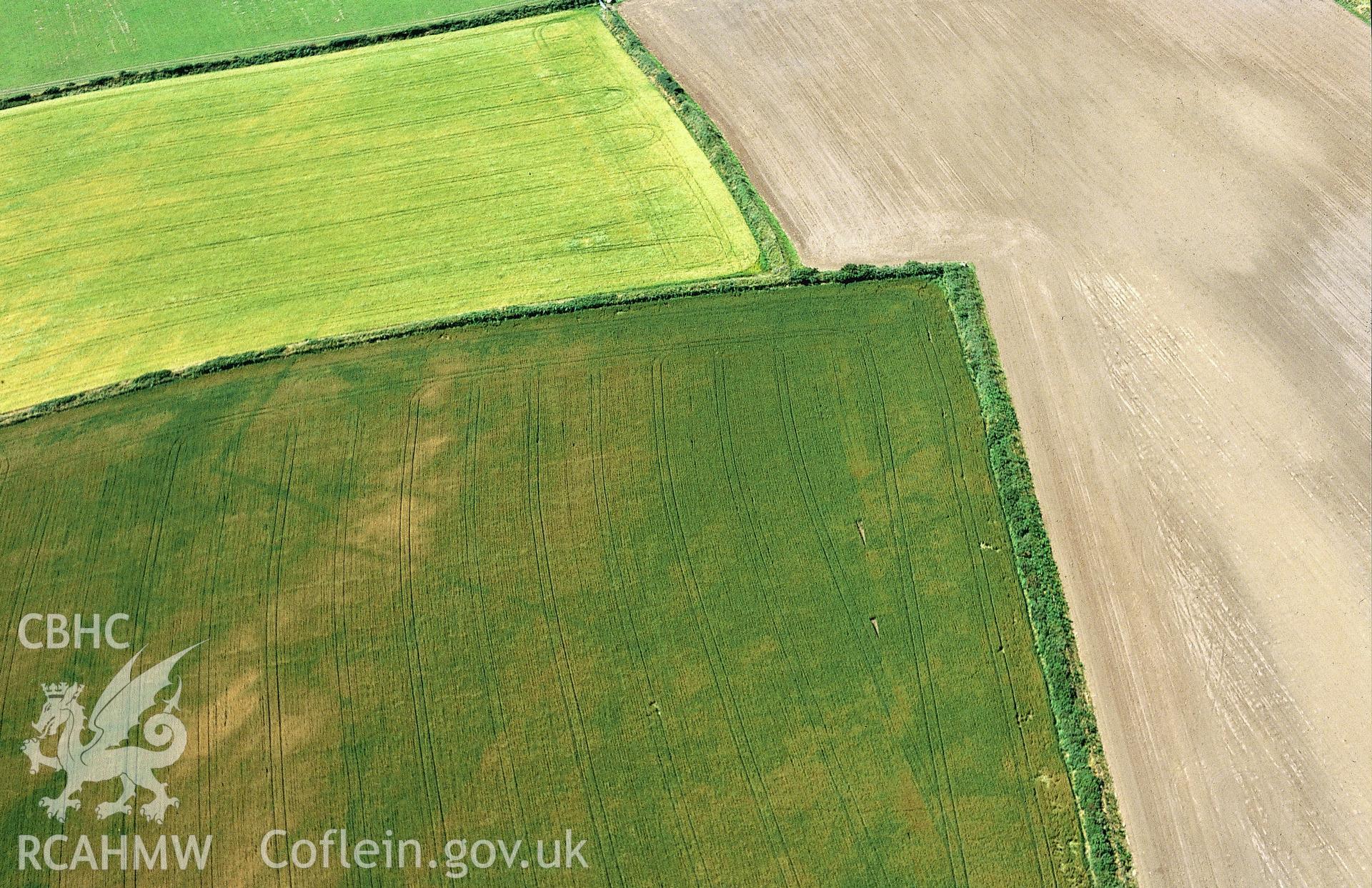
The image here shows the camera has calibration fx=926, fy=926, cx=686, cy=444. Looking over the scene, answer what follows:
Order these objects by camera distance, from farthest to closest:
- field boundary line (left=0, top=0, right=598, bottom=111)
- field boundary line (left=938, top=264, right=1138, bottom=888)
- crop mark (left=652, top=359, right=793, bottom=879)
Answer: field boundary line (left=0, top=0, right=598, bottom=111)
crop mark (left=652, top=359, right=793, bottom=879)
field boundary line (left=938, top=264, right=1138, bottom=888)

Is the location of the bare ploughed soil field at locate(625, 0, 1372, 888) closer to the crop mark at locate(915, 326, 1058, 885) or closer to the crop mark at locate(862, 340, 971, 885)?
the crop mark at locate(915, 326, 1058, 885)

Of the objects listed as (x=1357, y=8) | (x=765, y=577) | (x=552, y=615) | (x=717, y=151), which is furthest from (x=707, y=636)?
(x=1357, y=8)

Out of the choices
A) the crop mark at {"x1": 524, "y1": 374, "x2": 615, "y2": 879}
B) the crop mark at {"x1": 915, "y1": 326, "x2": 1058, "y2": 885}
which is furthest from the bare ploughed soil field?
the crop mark at {"x1": 524, "y1": 374, "x2": 615, "y2": 879}

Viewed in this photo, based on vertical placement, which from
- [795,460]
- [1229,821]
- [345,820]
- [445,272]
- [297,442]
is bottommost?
[1229,821]

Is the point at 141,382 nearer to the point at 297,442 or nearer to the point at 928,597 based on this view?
the point at 297,442

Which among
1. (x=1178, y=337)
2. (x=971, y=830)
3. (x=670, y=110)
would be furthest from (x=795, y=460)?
(x=670, y=110)

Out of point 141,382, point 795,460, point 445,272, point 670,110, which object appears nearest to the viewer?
point 795,460
